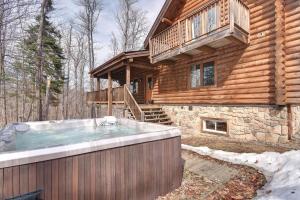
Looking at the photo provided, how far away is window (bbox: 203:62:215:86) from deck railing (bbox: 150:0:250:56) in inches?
53.3

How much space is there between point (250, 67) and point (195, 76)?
297 cm

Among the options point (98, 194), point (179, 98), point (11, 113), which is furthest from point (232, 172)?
point (11, 113)

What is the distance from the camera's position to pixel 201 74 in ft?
33.6

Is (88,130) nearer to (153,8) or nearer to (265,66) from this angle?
(265,66)

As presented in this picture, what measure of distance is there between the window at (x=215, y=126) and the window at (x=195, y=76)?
1705 mm

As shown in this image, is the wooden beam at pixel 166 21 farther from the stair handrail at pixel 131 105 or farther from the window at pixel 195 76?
the stair handrail at pixel 131 105

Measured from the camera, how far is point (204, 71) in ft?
33.2

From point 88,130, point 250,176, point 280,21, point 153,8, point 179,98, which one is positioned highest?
point 153,8

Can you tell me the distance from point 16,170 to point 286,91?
6963mm

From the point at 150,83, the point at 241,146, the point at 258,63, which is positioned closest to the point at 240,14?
the point at 258,63

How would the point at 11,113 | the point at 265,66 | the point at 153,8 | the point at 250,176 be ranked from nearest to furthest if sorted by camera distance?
the point at 250,176
the point at 265,66
the point at 11,113
the point at 153,8

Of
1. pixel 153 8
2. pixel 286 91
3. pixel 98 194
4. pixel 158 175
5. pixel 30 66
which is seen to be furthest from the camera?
pixel 153 8

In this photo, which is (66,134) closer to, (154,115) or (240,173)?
(240,173)

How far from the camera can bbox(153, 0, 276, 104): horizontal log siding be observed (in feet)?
24.2
